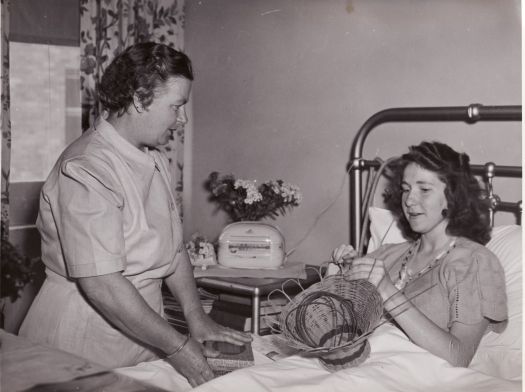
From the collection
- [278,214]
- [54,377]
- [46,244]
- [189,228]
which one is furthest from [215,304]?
[54,377]

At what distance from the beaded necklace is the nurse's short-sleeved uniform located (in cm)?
67

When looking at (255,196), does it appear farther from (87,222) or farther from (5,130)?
(87,222)

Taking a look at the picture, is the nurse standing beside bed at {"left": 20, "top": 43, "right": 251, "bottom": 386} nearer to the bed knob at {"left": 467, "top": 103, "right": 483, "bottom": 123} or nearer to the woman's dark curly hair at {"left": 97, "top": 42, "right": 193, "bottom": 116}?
the woman's dark curly hair at {"left": 97, "top": 42, "right": 193, "bottom": 116}

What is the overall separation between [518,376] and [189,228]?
2.08 meters

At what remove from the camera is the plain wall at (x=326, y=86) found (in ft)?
7.29

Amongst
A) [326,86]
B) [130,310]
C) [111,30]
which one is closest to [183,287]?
[130,310]

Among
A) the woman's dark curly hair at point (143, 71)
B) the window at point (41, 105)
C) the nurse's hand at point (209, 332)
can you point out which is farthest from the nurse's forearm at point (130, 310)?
the window at point (41, 105)

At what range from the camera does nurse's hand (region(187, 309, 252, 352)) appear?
167 centimetres

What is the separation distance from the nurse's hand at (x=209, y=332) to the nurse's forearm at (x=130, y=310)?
18cm

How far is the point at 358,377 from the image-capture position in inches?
56.6

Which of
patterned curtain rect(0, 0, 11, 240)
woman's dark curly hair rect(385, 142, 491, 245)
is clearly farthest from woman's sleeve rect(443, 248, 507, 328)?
patterned curtain rect(0, 0, 11, 240)

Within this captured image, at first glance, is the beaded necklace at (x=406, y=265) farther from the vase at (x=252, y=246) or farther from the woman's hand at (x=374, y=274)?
the vase at (x=252, y=246)

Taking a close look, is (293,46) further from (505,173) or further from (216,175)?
(505,173)

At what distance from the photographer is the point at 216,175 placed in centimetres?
294
